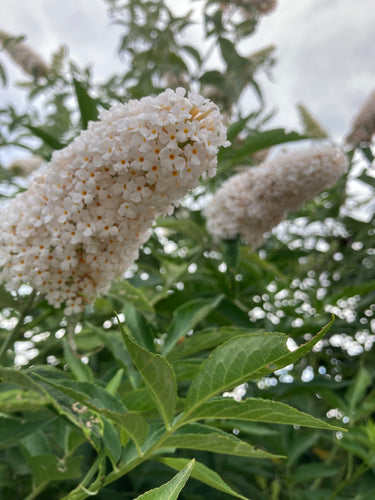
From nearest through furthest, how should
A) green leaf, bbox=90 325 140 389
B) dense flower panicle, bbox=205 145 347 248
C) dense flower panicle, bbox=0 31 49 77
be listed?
green leaf, bbox=90 325 140 389, dense flower panicle, bbox=205 145 347 248, dense flower panicle, bbox=0 31 49 77

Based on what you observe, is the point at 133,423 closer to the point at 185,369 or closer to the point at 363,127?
the point at 185,369

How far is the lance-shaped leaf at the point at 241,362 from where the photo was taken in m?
0.53

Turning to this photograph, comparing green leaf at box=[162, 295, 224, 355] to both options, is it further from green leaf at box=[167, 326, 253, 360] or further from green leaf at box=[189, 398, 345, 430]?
green leaf at box=[189, 398, 345, 430]

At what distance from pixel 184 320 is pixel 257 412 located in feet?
1.39

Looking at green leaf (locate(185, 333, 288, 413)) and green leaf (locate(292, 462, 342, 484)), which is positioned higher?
green leaf (locate(185, 333, 288, 413))

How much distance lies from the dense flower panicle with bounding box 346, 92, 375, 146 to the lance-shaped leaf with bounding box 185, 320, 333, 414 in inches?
84.4

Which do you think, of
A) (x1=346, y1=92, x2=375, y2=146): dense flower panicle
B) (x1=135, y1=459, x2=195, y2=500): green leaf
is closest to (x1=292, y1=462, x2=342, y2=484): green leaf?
A: (x1=135, y1=459, x2=195, y2=500): green leaf

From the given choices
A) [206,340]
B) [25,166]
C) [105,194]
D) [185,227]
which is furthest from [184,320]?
[25,166]

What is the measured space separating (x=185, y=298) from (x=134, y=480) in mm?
484

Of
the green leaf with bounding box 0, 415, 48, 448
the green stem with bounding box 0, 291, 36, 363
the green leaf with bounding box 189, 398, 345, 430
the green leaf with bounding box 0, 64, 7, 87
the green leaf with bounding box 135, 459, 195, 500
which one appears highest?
the green leaf with bounding box 0, 64, 7, 87

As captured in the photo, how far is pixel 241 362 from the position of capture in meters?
0.56

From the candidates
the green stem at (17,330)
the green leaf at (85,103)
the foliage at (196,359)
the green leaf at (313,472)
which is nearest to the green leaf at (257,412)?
the foliage at (196,359)

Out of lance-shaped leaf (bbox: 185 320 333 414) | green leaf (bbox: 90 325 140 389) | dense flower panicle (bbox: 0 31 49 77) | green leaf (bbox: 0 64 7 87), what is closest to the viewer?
lance-shaped leaf (bbox: 185 320 333 414)

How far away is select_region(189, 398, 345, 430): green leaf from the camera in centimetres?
54
